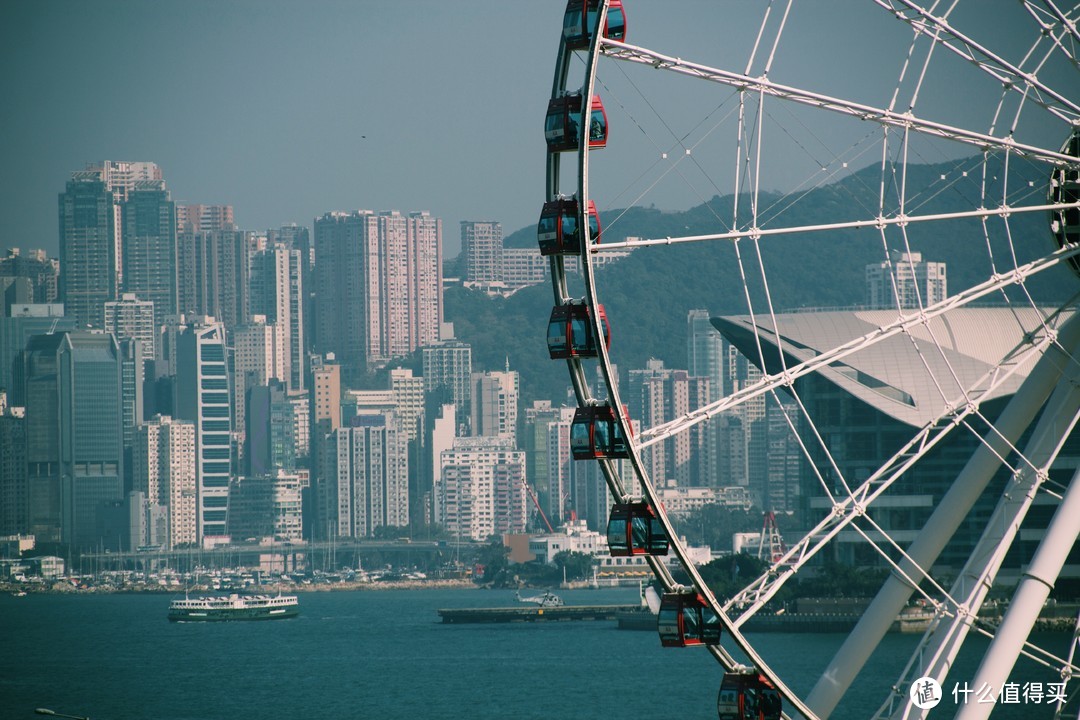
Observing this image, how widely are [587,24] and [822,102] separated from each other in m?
2.72

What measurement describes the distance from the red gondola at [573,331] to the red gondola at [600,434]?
65 centimetres

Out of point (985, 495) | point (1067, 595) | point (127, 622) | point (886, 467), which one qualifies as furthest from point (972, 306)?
point (886, 467)

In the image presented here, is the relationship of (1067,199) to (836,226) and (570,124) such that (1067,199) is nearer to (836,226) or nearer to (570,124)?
(836,226)

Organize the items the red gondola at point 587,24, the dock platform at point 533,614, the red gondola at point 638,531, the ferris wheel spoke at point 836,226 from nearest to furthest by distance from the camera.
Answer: the ferris wheel spoke at point 836,226
the red gondola at point 638,531
the red gondola at point 587,24
the dock platform at point 533,614

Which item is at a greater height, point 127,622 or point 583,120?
point 583,120

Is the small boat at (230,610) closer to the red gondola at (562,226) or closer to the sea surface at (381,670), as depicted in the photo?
the sea surface at (381,670)

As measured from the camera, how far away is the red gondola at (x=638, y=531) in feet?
71.2

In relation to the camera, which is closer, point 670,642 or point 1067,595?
point 670,642

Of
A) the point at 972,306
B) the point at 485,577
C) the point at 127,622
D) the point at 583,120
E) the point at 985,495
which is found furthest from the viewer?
the point at 485,577

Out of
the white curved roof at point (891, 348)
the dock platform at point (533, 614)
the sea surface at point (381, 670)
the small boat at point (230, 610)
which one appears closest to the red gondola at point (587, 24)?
the sea surface at point (381, 670)

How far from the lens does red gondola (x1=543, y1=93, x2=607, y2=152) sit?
21969mm

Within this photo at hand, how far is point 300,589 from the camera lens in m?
191

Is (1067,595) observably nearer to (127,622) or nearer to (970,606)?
(970,606)

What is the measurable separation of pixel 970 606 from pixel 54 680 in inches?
2576
